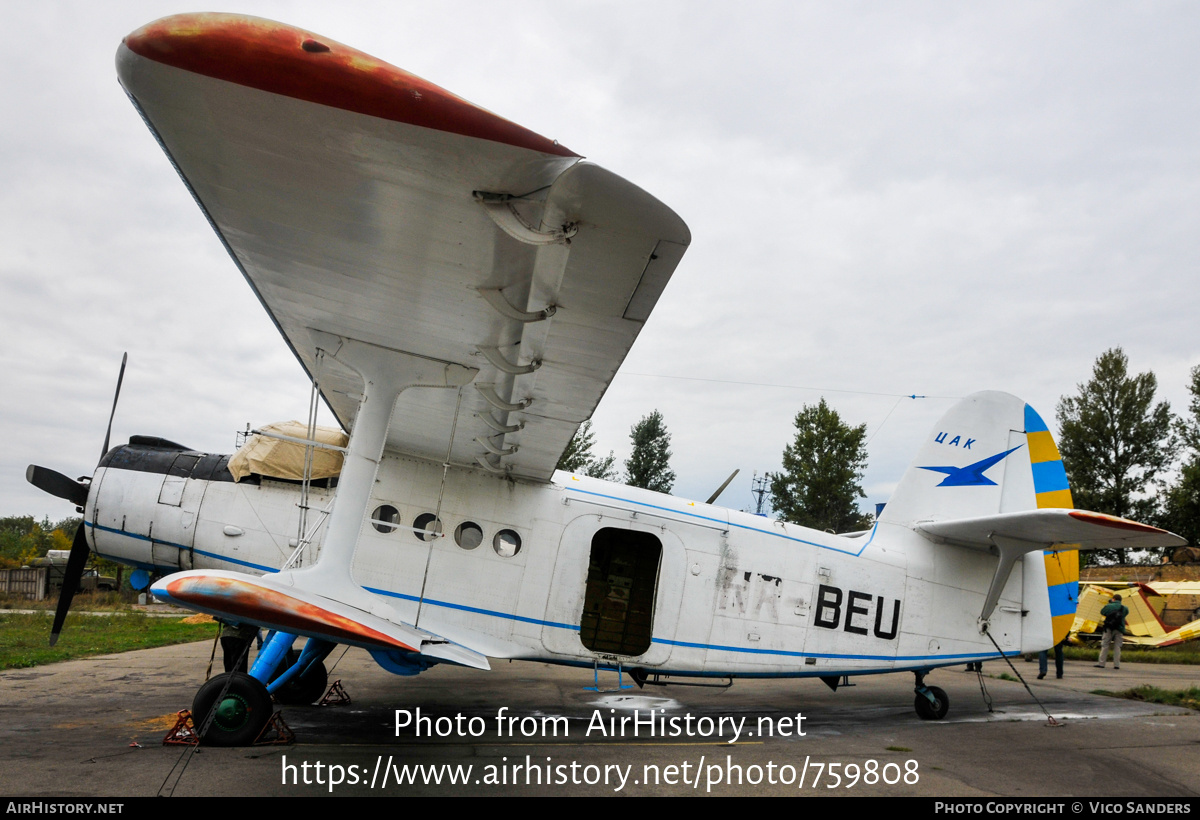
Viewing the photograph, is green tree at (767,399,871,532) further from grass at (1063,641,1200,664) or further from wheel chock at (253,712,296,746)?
wheel chock at (253,712,296,746)

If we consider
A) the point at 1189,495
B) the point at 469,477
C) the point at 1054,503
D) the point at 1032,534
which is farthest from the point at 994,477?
A: the point at 1189,495

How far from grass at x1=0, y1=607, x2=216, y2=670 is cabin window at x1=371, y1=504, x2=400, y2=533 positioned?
8.06 m

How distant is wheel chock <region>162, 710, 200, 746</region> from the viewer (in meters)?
5.58

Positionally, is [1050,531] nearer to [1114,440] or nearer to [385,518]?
[385,518]

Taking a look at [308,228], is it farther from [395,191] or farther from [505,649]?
[505,649]

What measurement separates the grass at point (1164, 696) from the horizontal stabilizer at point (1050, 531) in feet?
9.72

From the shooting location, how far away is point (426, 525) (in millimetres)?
6852

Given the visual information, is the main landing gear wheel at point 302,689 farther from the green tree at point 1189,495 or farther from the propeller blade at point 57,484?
the green tree at point 1189,495

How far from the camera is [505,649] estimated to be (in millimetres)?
6707

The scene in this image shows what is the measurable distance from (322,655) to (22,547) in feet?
259

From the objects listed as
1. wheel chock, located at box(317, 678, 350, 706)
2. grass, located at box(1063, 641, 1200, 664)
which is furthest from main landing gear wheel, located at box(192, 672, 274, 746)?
grass, located at box(1063, 641, 1200, 664)

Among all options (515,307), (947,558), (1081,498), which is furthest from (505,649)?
(1081,498)

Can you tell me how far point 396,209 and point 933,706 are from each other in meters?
8.10

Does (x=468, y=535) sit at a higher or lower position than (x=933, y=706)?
higher
